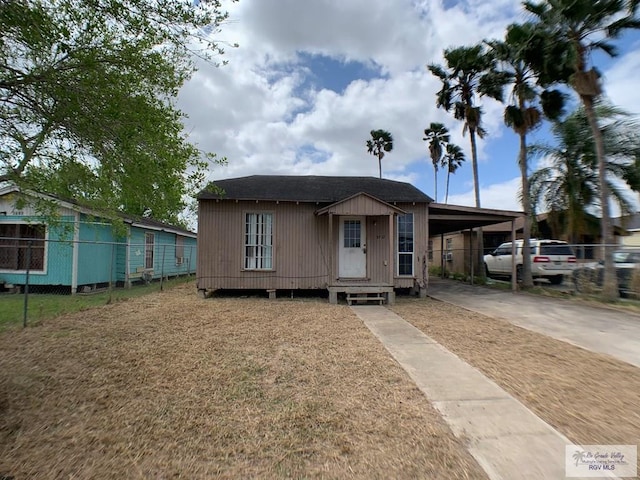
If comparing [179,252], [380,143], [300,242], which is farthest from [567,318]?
[380,143]

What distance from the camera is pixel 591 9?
9266 millimetres

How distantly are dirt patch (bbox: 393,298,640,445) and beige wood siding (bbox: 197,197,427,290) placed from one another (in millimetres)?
4163

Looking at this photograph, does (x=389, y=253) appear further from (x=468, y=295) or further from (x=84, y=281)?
(x=84, y=281)

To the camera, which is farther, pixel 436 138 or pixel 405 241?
pixel 436 138

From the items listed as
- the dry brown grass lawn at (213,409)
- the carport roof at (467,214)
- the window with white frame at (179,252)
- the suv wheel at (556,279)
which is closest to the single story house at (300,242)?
the carport roof at (467,214)

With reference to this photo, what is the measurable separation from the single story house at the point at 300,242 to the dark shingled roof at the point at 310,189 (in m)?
0.04

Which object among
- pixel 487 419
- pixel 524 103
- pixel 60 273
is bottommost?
pixel 487 419

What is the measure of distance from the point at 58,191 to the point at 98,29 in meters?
1.73

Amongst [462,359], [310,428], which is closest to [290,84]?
[462,359]

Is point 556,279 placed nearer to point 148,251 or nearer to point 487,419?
point 487,419

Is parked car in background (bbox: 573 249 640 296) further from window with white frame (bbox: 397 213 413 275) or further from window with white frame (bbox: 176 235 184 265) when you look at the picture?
window with white frame (bbox: 176 235 184 265)

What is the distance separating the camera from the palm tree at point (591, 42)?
30.2ft

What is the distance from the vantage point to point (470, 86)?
55.8 feet

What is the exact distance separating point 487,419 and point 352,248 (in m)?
7.78
